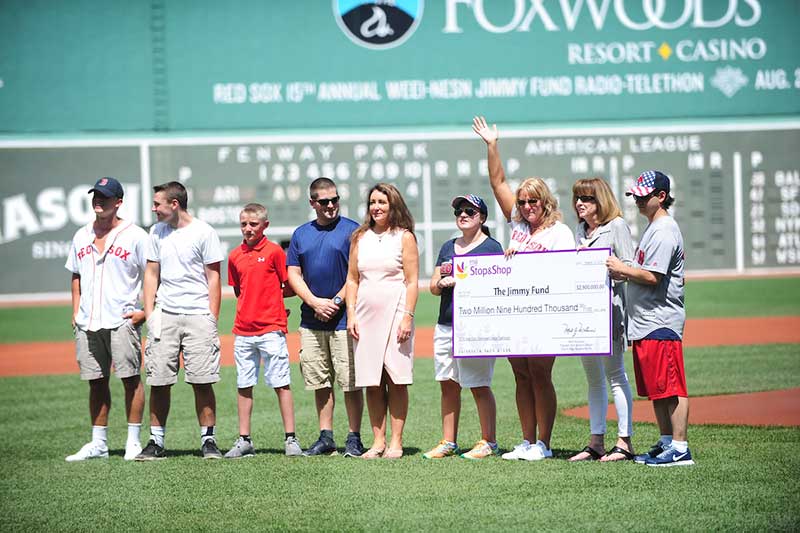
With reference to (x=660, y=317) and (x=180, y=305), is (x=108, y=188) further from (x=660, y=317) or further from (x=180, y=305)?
(x=660, y=317)

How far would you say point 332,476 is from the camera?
20.4ft

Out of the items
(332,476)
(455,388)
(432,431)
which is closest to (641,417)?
(432,431)

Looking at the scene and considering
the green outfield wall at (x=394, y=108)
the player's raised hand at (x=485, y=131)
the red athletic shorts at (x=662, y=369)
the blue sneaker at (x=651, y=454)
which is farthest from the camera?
the green outfield wall at (x=394, y=108)

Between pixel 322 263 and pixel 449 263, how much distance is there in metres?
0.89

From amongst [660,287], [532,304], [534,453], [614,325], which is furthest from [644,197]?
[534,453]

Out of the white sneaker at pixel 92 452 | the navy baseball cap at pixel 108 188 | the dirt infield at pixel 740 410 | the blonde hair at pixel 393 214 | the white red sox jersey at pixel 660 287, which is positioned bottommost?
the dirt infield at pixel 740 410

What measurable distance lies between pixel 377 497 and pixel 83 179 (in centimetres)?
1708

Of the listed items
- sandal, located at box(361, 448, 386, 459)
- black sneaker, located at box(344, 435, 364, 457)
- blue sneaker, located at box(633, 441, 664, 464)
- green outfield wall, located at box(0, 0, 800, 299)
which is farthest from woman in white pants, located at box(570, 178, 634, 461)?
green outfield wall, located at box(0, 0, 800, 299)

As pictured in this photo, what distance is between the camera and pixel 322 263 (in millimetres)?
7141

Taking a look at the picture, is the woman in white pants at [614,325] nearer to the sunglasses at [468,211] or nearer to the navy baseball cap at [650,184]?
the navy baseball cap at [650,184]

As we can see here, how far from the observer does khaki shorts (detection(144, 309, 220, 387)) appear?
23.1 ft

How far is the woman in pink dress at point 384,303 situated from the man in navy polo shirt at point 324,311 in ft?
0.62

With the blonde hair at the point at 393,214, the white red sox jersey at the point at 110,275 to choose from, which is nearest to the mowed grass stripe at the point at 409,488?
the white red sox jersey at the point at 110,275

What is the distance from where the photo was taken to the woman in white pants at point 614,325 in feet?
21.0
